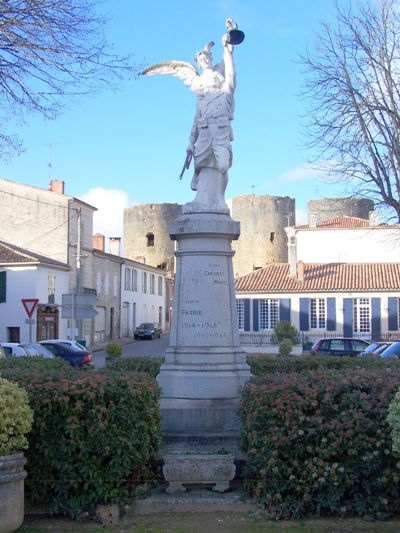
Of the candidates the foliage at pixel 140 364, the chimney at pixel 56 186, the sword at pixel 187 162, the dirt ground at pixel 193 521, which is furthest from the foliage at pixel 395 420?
the chimney at pixel 56 186

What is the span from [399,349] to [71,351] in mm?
12315

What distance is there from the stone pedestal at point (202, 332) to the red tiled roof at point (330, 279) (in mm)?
32155

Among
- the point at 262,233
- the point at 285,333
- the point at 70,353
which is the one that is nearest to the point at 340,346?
the point at 70,353

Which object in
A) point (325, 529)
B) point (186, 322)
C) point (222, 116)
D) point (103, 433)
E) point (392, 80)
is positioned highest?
point (392, 80)

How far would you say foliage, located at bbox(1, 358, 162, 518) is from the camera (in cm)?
622

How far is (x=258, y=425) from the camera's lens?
254 inches

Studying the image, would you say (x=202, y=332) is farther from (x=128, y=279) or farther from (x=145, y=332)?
(x=128, y=279)

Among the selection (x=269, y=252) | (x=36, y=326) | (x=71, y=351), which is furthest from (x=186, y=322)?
(x=269, y=252)

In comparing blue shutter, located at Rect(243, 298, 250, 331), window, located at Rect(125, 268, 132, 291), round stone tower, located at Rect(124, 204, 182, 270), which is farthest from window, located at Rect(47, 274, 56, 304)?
round stone tower, located at Rect(124, 204, 182, 270)

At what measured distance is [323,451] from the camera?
6.09m

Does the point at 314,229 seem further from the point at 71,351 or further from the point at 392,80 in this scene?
the point at 392,80

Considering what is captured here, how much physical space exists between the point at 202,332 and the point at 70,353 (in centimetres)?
1682

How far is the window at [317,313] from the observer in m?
41.3

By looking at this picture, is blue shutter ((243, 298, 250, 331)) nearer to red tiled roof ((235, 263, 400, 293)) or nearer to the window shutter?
Result: red tiled roof ((235, 263, 400, 293))
